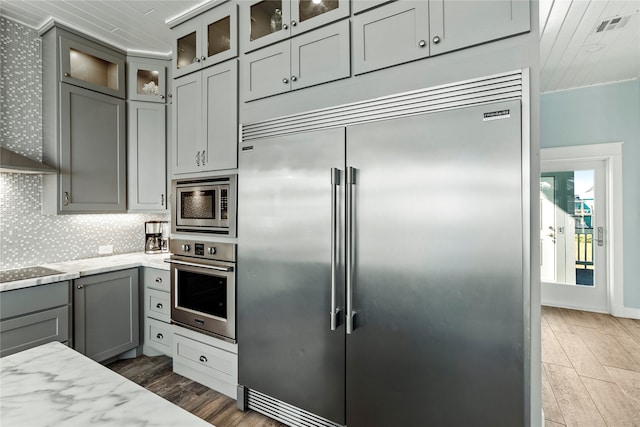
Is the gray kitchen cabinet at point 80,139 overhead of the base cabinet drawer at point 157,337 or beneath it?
overhead

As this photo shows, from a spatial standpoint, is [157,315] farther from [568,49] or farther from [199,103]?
[568,49]

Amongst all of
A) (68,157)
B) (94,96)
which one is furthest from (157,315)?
(94,96)

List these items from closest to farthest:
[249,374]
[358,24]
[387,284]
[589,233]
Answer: [387,284] → [358,24] → [249,374] → [589,233]

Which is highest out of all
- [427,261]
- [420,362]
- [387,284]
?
[427,261]

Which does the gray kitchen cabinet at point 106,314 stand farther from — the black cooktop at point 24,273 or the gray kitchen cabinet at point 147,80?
the gray kitchen cabinet at point 147,80

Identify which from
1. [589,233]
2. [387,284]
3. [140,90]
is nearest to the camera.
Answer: [387,284]

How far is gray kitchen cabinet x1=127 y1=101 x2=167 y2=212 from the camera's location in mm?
3070

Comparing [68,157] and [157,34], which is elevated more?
[157,34]

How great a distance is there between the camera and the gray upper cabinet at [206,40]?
7.32 feet

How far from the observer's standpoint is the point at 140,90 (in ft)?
10.2

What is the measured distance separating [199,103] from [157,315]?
186cm

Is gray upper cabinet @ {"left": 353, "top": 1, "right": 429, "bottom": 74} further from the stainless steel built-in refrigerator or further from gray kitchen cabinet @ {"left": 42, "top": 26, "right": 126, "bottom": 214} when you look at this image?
gray kitchen cabinet @ {"left": 42, "top": 26, "right": 126, "bottom": 214}

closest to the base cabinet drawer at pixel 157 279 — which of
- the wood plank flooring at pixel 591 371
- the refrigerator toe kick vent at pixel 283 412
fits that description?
the refrigerator toe kick vent at pixel 283 412

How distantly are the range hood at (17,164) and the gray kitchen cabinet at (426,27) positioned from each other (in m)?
2.45
